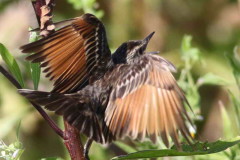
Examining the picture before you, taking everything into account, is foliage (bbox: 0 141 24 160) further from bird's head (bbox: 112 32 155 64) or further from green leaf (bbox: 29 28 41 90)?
bird's head (bbox: 112 32 155 64)

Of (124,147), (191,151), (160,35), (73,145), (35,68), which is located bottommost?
(160,35)

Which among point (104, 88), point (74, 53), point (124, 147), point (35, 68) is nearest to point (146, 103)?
point (104, 88)

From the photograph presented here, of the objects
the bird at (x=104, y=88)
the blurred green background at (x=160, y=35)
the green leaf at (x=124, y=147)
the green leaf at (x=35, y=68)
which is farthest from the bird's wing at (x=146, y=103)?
the blurred green background at (x=160, y=35)

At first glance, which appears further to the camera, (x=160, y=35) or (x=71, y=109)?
(x=160, y=35)

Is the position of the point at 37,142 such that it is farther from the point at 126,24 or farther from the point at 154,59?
the point at 154,59

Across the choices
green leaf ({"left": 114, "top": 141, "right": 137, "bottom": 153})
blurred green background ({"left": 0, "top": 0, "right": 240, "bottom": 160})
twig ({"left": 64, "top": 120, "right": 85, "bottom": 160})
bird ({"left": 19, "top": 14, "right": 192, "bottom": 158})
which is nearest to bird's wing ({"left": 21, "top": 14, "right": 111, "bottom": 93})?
bird ({"left": 19, "top": 14, "right": 192, "bottom": 158})

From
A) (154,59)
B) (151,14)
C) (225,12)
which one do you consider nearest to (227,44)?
(225,12)

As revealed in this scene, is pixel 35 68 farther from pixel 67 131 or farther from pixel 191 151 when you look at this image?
pixel 191 151

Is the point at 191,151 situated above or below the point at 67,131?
below
